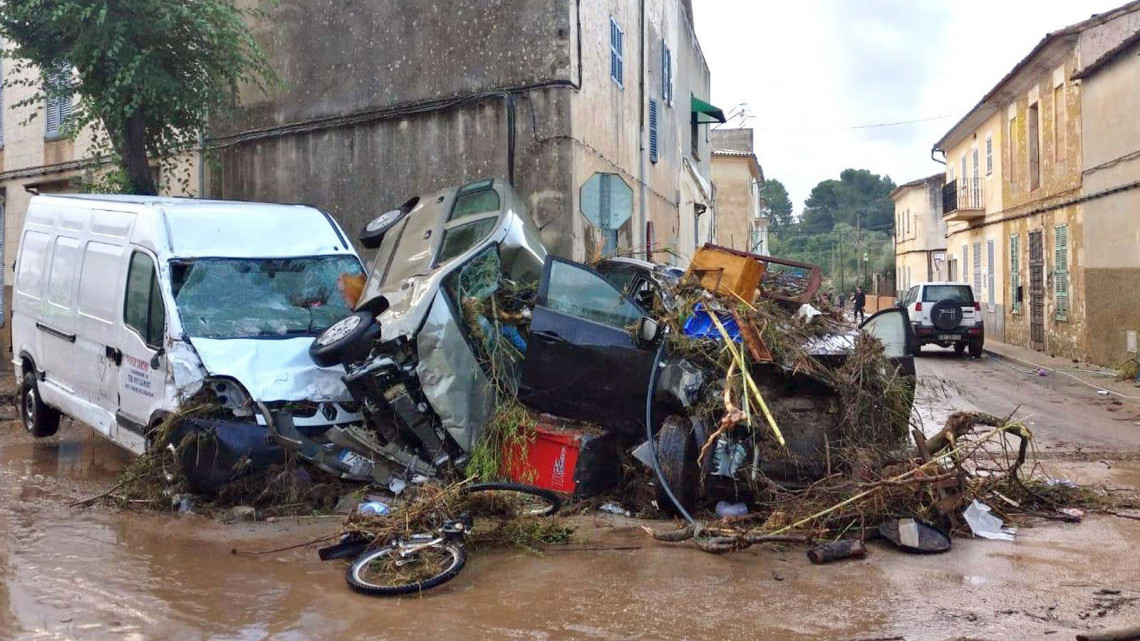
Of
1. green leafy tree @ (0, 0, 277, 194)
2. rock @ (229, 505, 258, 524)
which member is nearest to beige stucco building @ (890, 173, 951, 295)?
green leafy tree @ (0, 0, 277, 194)

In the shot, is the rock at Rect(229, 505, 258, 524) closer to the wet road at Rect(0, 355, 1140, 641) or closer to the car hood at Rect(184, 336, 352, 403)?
the wet road at Rect(0, 355, 1140, 641)

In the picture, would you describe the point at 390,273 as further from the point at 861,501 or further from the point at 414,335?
the point at 861,501

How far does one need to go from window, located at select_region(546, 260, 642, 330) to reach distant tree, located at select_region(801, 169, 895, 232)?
9827cm

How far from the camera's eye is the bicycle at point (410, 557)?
17.1 ft

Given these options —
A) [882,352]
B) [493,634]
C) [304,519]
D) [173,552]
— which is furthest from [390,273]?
[493,634]

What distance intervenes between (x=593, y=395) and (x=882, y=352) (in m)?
2.13

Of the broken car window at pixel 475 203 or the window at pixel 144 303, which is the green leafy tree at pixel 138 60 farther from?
the broken car window at pixel 475 203

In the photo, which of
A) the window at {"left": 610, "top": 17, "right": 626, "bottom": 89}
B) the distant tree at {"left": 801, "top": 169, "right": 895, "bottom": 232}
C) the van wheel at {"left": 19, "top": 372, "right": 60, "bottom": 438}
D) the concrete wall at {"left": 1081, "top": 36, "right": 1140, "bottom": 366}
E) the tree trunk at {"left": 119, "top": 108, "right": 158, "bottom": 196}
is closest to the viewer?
the van wheel at {"left": 19, "top": 372, "right": 60, "bottom": 438}

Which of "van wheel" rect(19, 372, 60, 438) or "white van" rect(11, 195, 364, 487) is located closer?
"white van" rect(11, 195, 364, 487)

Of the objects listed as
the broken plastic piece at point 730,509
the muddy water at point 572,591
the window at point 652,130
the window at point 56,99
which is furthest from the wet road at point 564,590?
the window at point 652,130

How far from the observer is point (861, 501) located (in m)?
6.23

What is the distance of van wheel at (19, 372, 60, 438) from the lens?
33.7 feet

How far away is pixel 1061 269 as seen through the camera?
2308 centimetres

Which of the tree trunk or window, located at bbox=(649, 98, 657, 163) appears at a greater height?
window, located at bbox=(649, 98, 657, 163)
